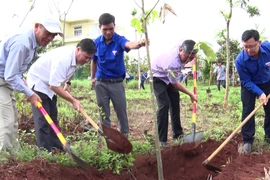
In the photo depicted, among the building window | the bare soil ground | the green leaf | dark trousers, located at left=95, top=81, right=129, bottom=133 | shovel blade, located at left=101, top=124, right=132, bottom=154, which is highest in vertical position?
the building window

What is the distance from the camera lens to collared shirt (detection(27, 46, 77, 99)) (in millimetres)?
3596

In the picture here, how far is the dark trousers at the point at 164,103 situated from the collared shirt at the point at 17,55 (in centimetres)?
171

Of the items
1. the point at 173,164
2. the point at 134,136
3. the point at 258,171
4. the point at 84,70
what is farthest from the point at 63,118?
the point at 84,70

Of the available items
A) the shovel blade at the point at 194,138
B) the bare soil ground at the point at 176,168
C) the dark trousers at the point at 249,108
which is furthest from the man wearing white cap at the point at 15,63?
the dark trousers at the point at 249,108

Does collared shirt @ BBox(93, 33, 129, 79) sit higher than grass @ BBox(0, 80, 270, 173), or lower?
higher

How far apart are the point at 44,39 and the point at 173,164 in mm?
2051

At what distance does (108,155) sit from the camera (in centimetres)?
363

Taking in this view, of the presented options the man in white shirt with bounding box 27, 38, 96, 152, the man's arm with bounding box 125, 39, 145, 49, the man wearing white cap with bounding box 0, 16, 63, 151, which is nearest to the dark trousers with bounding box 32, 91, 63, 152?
the man in white shirt with bounding box 27, 38, 96, 152

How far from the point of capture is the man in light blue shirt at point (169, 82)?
4332mm

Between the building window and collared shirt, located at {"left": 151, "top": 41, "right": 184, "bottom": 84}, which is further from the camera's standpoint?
the building window

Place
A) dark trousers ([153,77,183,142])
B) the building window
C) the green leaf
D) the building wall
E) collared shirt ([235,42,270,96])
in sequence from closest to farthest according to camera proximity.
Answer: the green leaf → collared shirt ([235,42,270,96]) → dark trousers ([153,77,183,142]) → the building wall → the building window

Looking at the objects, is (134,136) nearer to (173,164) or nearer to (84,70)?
(173,164)

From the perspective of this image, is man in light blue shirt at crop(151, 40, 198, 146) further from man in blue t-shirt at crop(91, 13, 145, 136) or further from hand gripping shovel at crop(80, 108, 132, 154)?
hand gripping shovel at crop(80, 108, 132, 154)

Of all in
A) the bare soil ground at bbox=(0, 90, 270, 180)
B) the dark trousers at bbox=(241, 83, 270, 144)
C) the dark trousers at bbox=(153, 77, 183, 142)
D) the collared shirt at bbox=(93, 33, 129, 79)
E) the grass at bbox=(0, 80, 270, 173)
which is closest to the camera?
the bare soil ground at bbox=(0, 90, 270, 180)
